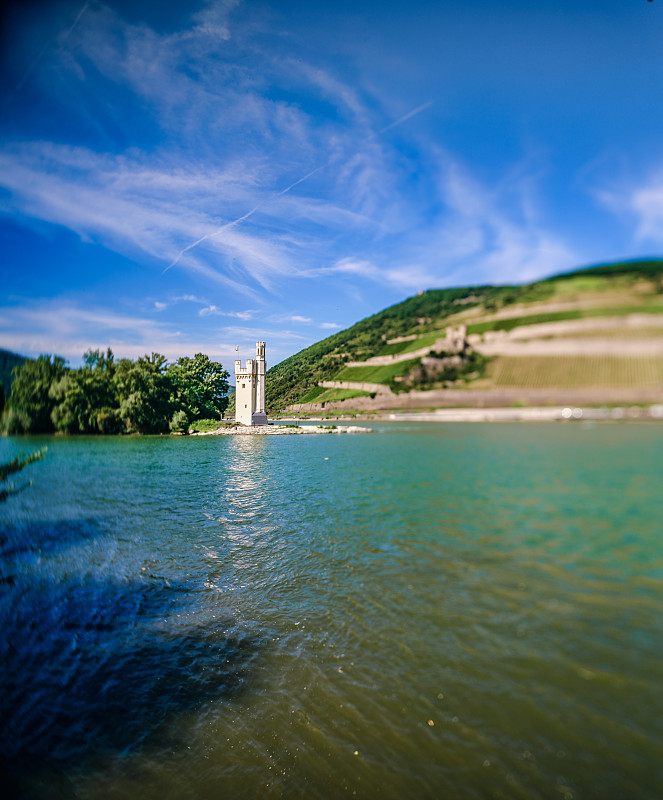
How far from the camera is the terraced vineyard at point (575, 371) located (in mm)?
2346

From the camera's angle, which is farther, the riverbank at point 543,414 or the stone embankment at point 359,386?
the stone embankment at point 359,386

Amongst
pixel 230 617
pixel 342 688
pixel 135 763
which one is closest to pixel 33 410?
pixel 230 617

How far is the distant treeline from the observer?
6.34 m

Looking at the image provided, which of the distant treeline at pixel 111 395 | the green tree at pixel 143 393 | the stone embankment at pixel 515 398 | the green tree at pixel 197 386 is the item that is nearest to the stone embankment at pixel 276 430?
the distant treeline at pixel 111 395

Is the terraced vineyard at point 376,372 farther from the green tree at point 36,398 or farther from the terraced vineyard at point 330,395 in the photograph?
the green tree at point 36,398

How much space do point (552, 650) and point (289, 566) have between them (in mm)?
4222

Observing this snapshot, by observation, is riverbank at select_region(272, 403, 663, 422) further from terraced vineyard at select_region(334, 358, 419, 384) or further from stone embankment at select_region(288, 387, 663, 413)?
terraced vineyard at select_region(334, 358, 419, 384)

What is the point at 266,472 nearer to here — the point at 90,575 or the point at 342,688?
the point at 90,575

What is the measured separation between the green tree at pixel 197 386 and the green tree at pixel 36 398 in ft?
42.2

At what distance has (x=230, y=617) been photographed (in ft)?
17.1

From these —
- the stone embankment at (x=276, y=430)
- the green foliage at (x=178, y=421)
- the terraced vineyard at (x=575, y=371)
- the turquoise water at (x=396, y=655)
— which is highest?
the terraced vineyard at (x=575, y=371)

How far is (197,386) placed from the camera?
896 inches

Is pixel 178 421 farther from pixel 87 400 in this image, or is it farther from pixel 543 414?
pixel 543 414

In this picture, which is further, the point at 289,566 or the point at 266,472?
the point at 266,472
